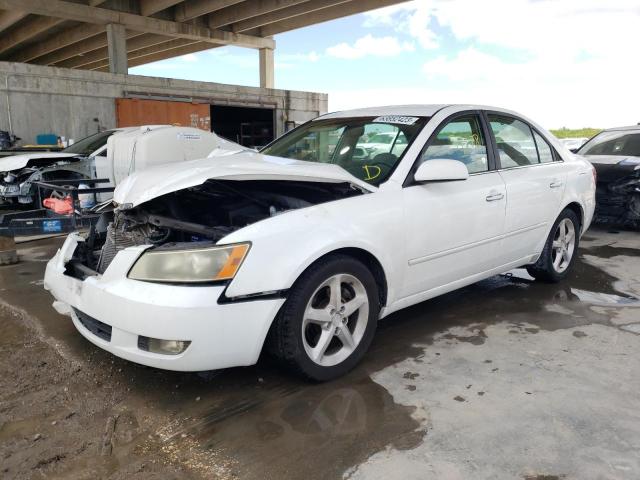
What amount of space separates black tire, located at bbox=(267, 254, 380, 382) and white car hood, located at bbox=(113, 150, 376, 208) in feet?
1.59

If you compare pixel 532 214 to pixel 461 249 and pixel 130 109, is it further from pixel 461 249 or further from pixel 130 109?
pixel 130 109

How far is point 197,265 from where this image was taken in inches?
94.8

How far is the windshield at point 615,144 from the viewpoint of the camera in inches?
298

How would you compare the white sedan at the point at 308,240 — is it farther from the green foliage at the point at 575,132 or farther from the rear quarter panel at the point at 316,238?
the green foliage at the point at 575,132

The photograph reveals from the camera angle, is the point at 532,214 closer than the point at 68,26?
Yes

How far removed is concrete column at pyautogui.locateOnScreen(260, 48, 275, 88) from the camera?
78.5 feet

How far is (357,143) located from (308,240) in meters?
1.32

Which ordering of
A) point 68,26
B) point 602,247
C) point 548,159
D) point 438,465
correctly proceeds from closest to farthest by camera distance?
1. point 438,465
2. point 548,159
3. point 602,247
4. point 68,26

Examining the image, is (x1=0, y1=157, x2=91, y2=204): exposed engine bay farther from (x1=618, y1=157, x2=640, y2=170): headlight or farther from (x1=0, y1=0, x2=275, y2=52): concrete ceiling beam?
(x1=0, y1=0, x2=275, y2=52): concrete ceiling beam

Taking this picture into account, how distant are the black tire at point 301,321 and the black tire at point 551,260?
7.61ft

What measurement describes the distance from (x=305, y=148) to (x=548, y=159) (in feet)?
6.97

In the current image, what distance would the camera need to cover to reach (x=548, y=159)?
4.39 meters

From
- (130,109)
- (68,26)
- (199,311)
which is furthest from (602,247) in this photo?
(68,26)

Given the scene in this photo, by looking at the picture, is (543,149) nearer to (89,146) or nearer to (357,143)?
(357,143)
